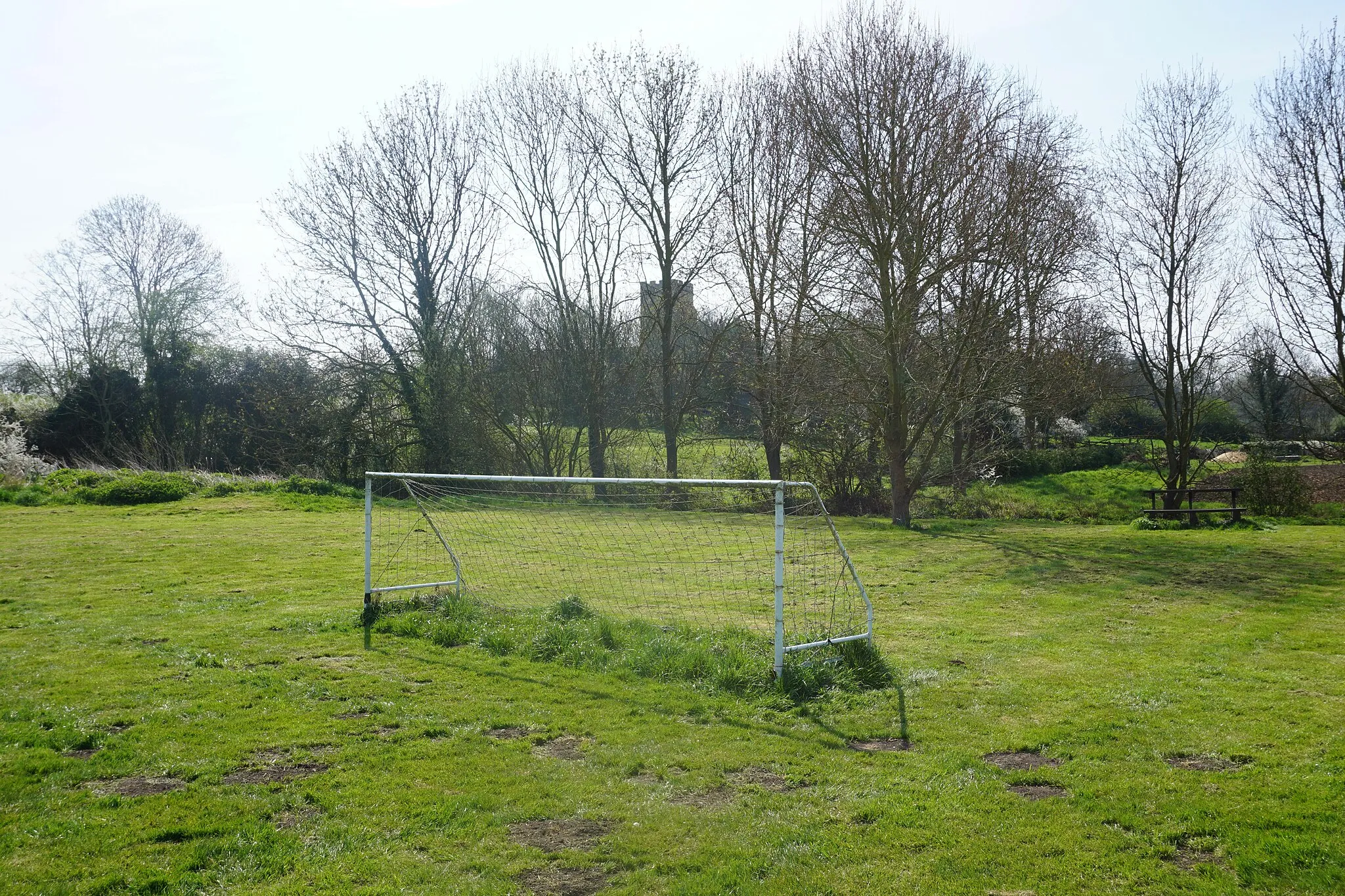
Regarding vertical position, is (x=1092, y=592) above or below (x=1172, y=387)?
below

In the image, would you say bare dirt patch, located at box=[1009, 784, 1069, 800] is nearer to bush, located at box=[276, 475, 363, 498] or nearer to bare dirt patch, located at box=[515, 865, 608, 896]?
bare dirt patch, located at box=[515, 865, 608, 896]

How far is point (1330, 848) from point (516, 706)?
4.64m

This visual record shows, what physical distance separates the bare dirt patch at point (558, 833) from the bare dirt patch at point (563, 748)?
2.71ft

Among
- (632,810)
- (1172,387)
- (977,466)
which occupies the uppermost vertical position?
(1172,387)

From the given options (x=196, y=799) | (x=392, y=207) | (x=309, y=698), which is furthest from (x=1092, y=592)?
(x=392, y=207)

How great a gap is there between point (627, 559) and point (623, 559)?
63 millimetres

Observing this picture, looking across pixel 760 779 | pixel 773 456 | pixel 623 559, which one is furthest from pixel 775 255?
pixel 760 779

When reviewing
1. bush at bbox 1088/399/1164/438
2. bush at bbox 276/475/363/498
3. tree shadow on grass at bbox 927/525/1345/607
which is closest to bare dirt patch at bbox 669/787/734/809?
tree shadow on grass at bbox 927/525/1345/607

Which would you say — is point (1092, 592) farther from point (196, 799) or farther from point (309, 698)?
point (196, 799)

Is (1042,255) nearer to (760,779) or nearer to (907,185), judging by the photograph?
(907,185)

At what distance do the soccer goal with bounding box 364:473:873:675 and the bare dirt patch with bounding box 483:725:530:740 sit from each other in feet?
6.94

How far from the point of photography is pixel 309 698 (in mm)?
6160

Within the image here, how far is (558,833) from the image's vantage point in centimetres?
410

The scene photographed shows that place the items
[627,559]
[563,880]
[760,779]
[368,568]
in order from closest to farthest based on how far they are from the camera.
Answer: [563,880]
[760,779]
[368,568]
[627,559]
